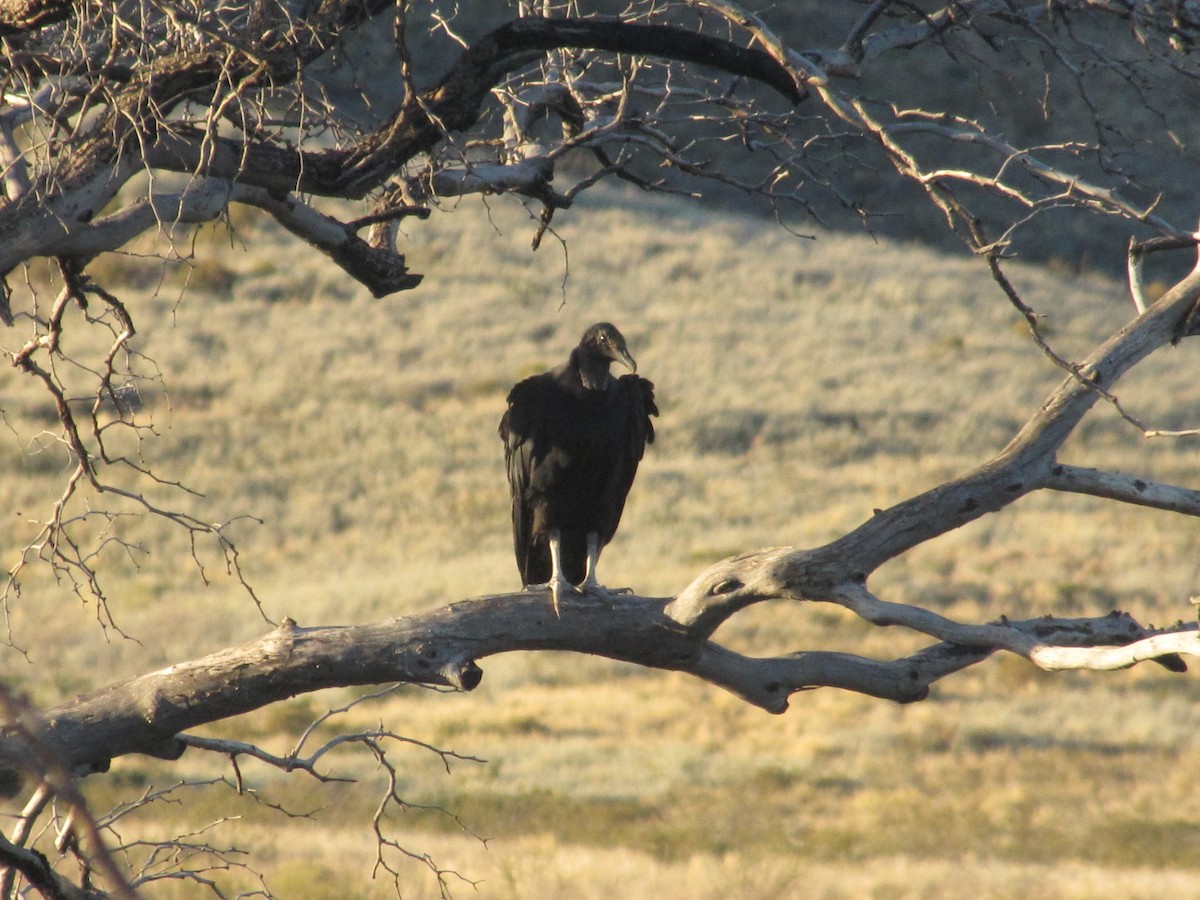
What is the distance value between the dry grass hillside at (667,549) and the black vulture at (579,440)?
1.54 m

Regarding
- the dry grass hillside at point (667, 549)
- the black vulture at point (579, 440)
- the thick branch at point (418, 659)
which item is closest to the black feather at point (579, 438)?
the black vulture at point (579, 440)

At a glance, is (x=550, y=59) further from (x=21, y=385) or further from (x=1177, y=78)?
(x=21, y=385)

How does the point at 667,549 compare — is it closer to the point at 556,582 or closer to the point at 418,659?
the point at 556,582

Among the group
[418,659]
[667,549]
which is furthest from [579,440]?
[667,549]

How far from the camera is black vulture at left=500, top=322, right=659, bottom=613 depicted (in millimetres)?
5668

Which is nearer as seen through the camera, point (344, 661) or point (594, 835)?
point (344, 661)

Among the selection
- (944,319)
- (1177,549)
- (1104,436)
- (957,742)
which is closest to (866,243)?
(944,319)

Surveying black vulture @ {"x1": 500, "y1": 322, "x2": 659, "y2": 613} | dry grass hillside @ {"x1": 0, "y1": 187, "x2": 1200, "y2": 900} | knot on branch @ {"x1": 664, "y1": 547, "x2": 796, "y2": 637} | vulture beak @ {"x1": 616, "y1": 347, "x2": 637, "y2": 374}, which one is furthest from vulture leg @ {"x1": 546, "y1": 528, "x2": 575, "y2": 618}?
dry grass hillside @ {"x1": 0, "y1": 187, "x2": 1200, "y2": 900}

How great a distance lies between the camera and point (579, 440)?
18.5 ft

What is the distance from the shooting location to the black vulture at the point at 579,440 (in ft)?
18.6

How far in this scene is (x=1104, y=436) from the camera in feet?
97.5

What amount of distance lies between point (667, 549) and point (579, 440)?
18443mm

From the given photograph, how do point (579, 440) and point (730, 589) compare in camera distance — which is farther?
point (579, 440)

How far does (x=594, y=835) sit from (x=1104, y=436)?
66.3ft
